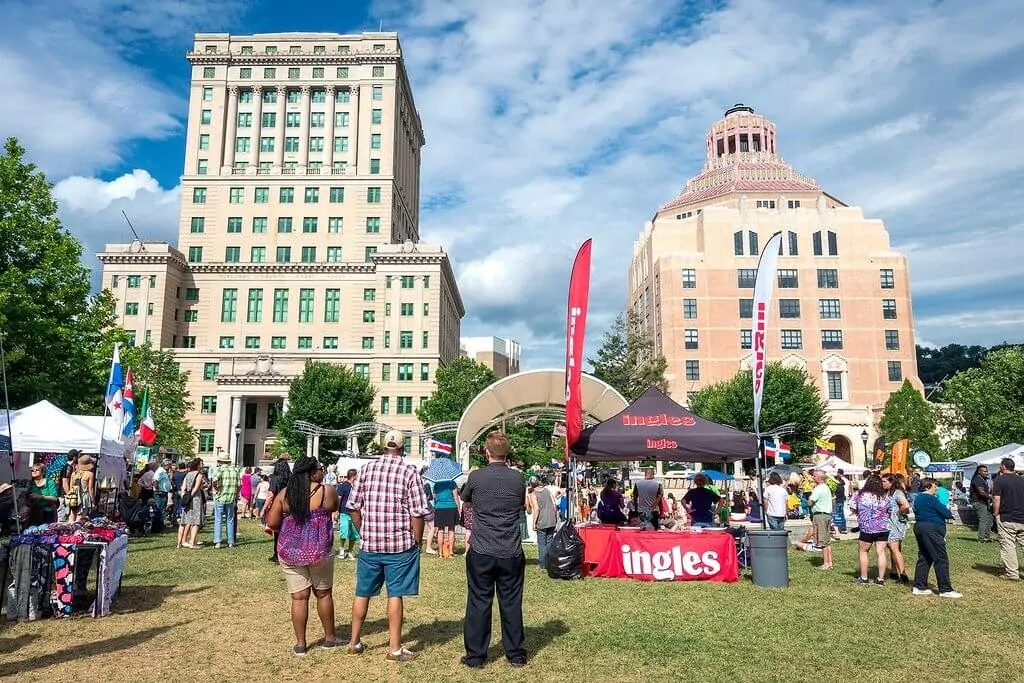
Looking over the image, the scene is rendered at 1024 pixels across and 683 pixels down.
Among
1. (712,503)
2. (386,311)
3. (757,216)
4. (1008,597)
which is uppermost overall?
(757,216)

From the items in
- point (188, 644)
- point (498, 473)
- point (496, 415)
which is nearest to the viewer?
point (498, 473)

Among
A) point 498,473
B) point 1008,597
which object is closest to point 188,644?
point 498,473

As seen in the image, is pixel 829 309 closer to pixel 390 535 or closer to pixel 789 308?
pixel 789 308

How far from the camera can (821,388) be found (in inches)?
2653

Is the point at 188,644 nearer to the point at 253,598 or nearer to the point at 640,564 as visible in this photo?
the point at 253,598

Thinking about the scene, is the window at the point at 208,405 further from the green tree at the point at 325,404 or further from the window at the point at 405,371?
the window at the point at 405,371

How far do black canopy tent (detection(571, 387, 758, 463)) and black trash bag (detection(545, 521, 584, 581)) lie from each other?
155 centimetres

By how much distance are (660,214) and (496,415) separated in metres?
71.3

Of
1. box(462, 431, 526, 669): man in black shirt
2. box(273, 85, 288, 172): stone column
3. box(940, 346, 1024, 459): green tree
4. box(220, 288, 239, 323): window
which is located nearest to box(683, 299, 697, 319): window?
box(940, 346, 1024, 459): green tree

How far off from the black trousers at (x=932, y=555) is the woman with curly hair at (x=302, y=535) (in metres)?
8.62

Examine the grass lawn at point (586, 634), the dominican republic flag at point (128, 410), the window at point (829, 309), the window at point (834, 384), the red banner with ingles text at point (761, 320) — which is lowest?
the grass lawn at point (586, 634)

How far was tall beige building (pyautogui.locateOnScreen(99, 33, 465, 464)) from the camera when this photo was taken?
223 feet

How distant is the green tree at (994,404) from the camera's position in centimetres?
3862

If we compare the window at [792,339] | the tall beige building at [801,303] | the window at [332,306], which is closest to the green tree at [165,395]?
the window at [332,306]
